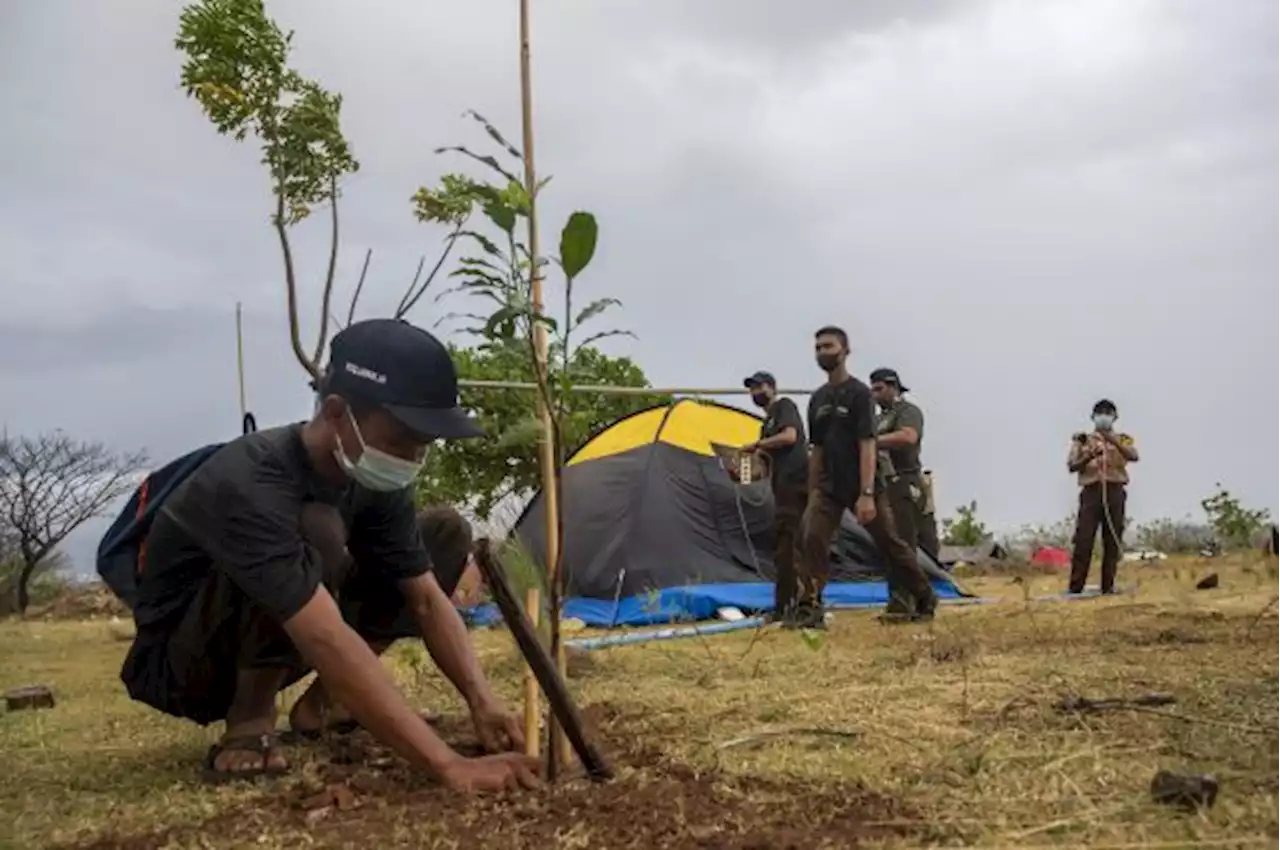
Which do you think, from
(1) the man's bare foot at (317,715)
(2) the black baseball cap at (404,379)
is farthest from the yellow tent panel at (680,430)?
(2) the black baseball cap at (404,379)

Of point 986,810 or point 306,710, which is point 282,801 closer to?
point 306,710

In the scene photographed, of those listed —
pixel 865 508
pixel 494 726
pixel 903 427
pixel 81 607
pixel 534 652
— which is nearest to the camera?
pixel 534 652

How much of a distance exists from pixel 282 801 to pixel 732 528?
7116 millimetres

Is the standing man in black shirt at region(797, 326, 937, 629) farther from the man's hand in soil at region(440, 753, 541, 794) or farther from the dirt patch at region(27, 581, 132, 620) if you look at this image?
the dirt patch at region(27, 581, 132, 620)

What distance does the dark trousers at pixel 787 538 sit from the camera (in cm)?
724

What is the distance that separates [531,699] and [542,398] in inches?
26.3

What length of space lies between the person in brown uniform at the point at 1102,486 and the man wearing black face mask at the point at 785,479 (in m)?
2.49

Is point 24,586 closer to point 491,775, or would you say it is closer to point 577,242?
point 491,775

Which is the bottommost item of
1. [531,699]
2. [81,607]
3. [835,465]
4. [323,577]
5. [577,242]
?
[81,607]

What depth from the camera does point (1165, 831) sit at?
2062mm

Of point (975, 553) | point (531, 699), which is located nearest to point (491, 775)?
point (531, 699)

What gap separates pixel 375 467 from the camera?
2.59m

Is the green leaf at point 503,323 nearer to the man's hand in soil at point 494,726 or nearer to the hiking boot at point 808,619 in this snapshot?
the man's hand in soil at point 494,726

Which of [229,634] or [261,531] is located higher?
[261,531]
